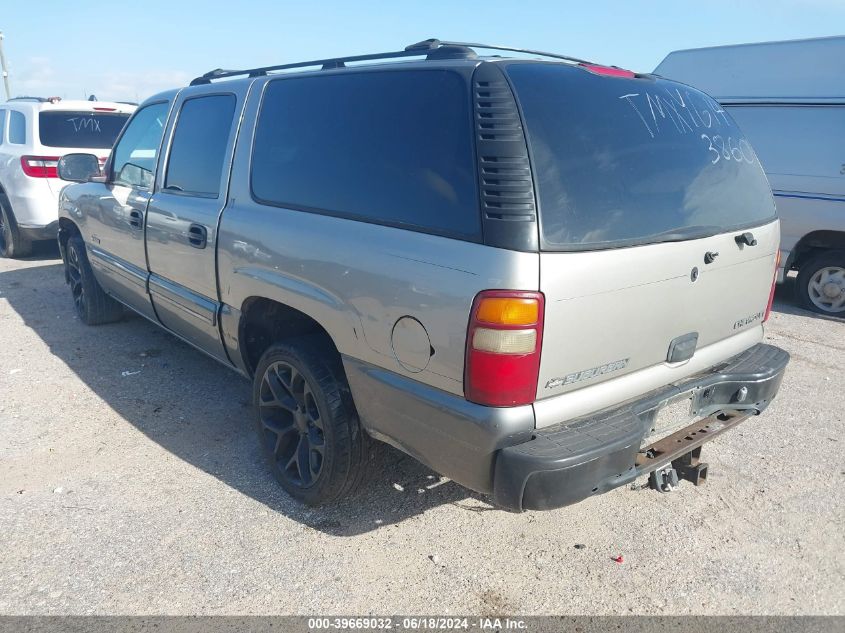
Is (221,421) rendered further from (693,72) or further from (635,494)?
(693,72)

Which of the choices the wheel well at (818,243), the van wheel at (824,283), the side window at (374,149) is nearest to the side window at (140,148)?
the side window at (374,149)

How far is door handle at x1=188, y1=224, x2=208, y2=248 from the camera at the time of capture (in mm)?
3373

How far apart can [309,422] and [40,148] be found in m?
6.48

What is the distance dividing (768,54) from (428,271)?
6480mm

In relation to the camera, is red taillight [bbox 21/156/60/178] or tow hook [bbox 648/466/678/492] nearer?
tow hook [bbox 648/466/678/492]

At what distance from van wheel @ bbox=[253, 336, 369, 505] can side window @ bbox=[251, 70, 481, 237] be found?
2.25ft

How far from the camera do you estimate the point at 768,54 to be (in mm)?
6844

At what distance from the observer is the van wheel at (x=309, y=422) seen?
2.76m

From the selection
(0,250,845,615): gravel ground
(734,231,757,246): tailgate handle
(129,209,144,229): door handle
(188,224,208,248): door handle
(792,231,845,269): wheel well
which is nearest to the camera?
(0,250,845,615): gravel ground

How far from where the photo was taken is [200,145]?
365 centimetres

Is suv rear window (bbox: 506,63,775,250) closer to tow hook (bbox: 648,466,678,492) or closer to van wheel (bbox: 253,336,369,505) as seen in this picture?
tow hook (bbox: 648,466,678,492)

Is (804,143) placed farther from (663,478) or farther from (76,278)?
(76,278)

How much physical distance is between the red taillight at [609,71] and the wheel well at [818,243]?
4.80 m

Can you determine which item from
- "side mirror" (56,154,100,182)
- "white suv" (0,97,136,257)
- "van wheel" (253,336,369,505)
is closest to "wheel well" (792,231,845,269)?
"van wheel" (253,336,369,505)
